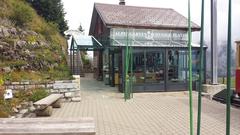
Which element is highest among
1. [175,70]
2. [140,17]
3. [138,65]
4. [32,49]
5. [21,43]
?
[140,17]

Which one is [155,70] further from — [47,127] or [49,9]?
[47,127]

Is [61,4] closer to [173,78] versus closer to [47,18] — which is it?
[47,18]

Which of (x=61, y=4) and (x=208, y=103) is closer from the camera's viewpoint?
(x=208, y=103)

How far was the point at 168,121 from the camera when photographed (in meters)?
9.43

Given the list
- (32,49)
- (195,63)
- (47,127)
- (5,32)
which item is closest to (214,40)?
(195,63)

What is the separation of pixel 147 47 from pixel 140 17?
13.7 ft

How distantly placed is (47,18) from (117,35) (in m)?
8.11

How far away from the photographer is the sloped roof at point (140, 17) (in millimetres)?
19469

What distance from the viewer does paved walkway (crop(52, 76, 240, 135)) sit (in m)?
8.27

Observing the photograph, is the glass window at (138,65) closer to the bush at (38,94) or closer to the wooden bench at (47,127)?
the bush at (38,94)

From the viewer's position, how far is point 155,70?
690 inches

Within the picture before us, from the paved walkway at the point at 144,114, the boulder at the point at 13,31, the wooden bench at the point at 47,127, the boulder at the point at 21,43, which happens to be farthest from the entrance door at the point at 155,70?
the wooden bench at the point at 47,127

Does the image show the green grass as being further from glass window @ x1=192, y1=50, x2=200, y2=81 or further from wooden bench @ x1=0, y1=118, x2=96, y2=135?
wooden bench @ x1=0, y1=118, x2=96, y2=135

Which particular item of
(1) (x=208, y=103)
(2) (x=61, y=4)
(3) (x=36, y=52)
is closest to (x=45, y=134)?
(1) (x=208, y=103)
